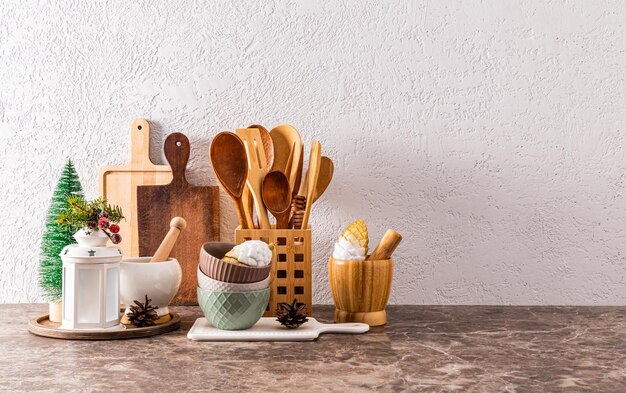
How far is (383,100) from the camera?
149cm

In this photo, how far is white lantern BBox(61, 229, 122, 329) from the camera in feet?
3.87

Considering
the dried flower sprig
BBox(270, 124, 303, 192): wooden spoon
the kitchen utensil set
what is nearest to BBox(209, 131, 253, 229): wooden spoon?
the kitchen utensil set

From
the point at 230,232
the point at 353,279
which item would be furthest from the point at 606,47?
the point at 230,232

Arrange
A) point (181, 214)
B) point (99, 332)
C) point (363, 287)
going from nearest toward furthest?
point (99, 332)
point (363, 287)
point (181, 214)

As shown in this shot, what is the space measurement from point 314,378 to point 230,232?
62 cm

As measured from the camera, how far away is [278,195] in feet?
4.43

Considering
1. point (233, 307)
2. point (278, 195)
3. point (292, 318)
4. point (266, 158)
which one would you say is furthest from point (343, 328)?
point (266, 158)

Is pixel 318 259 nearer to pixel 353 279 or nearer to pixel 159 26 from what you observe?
pixel 353 279

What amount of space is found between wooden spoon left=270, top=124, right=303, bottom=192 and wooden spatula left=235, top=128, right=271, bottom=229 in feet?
0.14

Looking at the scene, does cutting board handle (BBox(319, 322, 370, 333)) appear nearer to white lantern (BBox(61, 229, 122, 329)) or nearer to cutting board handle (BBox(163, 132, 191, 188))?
white lantern (BBox(61, 229, 122, 329))

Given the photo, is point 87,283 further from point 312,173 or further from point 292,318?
point 312,173

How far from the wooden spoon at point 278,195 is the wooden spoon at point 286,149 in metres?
0.07

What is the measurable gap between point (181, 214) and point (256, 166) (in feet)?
0.71

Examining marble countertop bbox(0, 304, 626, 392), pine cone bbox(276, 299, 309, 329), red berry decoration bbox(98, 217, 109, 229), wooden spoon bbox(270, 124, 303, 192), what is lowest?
marble countertop bbox(0, 304, 626, 392)
